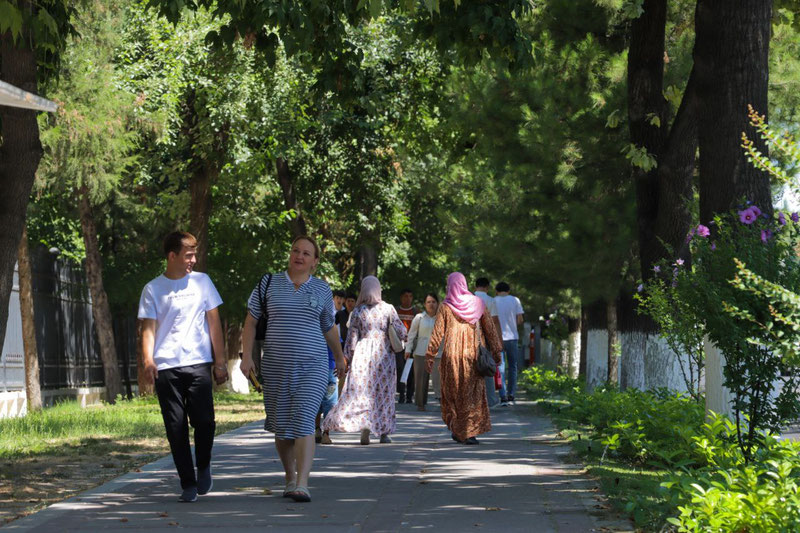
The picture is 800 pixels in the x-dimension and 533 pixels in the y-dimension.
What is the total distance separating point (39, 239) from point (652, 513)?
30.1m

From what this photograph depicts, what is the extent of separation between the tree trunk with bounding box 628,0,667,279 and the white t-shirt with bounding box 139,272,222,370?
750cm

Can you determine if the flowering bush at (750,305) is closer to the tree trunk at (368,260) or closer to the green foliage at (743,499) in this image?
the green foliage at (743,499)

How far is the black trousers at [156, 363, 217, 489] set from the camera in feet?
28.8

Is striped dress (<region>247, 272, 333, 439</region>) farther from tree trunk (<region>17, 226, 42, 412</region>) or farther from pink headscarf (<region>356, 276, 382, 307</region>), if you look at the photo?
tree trunk (<region>17, 226, 42, 412</region>)

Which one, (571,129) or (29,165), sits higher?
(571,129)

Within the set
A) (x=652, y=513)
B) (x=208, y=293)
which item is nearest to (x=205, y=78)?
(x=208, y=293)

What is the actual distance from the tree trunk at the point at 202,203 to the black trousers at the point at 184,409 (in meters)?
17.8

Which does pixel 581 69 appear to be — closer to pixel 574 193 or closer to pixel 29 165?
pixel 574 193

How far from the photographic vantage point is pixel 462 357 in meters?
13.7

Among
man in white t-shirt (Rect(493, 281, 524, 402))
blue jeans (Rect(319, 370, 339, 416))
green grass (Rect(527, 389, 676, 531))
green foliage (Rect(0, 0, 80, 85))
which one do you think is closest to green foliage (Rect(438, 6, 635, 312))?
man in white t-shirt (Rect(493, 281, 524, 402))

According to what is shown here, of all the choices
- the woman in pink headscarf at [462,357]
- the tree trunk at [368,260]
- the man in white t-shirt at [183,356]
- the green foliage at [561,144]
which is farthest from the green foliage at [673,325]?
the tree trunk at [368,260]

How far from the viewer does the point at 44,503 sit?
8.80 m

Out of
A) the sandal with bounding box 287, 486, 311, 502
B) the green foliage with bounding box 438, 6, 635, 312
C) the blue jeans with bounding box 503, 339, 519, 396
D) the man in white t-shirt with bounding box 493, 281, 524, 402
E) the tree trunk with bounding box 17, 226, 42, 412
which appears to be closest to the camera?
the sandal with bounding box 287, 486, 311, 502

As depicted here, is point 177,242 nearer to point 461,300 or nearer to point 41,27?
point 41,27
